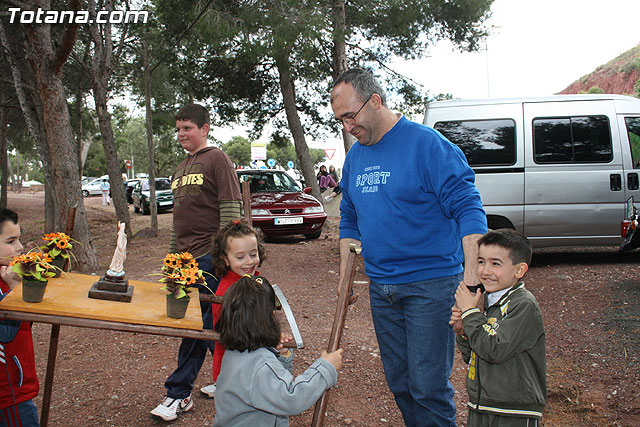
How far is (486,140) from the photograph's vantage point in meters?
7.05

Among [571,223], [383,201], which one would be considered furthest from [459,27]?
[383,201]

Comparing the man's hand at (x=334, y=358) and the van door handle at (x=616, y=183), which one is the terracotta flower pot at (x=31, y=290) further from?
the van door handle at (x=616, y=183)

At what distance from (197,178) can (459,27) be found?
11.8 m

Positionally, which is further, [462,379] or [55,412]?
[462,379]

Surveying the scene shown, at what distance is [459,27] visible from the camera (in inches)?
531

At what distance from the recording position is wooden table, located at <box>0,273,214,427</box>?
2148 mm

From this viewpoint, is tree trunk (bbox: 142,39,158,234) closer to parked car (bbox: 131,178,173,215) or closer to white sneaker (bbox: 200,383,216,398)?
parked car (bbox: 131,178,173,215)

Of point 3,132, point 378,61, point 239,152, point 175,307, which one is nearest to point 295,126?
point 378,61

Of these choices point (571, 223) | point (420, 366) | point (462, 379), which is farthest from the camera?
point (571, 223)

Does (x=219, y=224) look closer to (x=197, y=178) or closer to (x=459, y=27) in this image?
(x=197, y=178)

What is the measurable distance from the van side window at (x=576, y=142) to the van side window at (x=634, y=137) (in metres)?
0.27

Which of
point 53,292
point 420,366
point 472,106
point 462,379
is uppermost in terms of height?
point 472,106

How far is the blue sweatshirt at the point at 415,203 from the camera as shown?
2318 mm

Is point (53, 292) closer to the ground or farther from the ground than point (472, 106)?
closer to the ground
